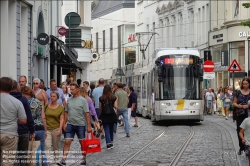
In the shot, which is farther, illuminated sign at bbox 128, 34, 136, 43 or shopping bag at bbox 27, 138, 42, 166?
illuminated sign at bbox 128, 34, 136, 43

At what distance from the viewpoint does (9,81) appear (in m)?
12.2

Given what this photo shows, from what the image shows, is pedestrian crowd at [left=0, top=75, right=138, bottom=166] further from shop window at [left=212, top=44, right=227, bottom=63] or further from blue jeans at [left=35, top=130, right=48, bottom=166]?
shop window at [left=212, top=44, right=227, bottom=63]

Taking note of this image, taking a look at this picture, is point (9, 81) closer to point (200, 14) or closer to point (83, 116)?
point (83, 116)

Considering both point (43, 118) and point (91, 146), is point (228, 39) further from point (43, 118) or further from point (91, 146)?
point (43, 118)

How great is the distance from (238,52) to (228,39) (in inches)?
57.4

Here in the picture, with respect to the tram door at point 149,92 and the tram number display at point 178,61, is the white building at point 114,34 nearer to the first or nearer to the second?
the tram door at point 149,92

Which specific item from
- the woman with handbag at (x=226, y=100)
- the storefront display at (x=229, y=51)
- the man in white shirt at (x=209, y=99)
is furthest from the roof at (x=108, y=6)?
the woman with handbag at (x=226, y=100)

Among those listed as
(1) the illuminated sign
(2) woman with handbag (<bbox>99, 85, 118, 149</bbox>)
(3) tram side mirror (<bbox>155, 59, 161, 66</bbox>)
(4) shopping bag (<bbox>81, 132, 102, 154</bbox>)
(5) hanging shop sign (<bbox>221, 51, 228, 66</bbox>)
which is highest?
(1) the illuminated sign

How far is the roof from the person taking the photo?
339 feet

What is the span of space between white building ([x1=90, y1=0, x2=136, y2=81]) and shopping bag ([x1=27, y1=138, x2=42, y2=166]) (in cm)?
8647

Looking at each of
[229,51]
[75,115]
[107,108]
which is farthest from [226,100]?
[75,115]

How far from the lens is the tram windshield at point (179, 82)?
113 feet

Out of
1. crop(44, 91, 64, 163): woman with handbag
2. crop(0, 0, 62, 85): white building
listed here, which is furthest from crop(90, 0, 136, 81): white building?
crop(44, 91, 64, 163): woman with handbag

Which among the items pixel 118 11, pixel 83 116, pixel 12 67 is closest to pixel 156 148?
pixel 83 116
